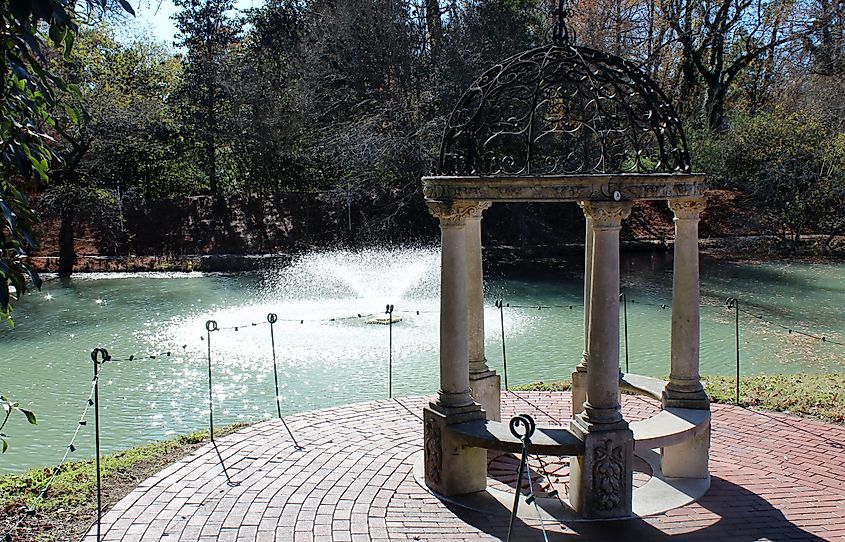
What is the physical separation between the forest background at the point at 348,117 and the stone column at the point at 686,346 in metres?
16.5

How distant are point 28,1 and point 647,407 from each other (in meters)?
7.74

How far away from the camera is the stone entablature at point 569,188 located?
5660 millimetres

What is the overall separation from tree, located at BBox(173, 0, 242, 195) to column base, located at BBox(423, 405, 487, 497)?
2250 centimetres

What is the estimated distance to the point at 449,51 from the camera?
24078mm

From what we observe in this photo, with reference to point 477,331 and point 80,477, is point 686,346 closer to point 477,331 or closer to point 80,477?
point 477,331

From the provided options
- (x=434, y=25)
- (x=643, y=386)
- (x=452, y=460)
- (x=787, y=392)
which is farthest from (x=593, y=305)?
(x=434, y=25)

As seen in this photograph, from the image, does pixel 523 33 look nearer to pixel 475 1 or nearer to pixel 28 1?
pixel 475 1

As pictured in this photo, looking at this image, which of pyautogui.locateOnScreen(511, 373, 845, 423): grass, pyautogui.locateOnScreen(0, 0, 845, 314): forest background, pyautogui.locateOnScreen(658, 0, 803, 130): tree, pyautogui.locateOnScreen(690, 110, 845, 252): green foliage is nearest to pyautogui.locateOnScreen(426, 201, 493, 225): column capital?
A: pyautogui.locateOnScreen(511, 373, 845, 423): grass

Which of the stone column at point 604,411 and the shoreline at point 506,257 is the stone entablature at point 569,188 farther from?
the shoreline at point 506,257

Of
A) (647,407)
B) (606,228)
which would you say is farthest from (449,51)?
(606,228)

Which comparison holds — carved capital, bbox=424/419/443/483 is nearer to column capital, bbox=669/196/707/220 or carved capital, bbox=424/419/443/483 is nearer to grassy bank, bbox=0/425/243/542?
grassy bank, bbox=0/425/243/542

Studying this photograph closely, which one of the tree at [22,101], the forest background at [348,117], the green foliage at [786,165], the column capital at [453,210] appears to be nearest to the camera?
the tree at [22,101]

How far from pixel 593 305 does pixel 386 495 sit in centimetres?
228

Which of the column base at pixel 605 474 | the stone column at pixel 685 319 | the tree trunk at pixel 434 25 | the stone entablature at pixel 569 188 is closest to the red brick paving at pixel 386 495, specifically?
the column base at pixel 605 474
